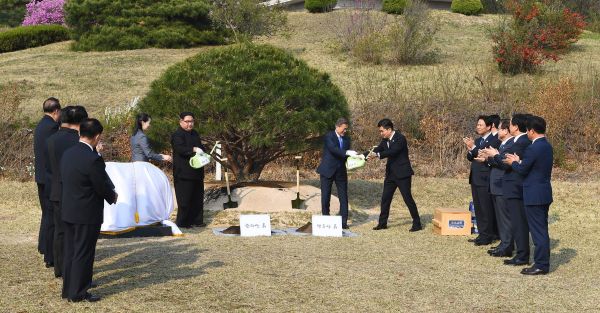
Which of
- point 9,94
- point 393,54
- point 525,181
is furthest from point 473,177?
point 393,54

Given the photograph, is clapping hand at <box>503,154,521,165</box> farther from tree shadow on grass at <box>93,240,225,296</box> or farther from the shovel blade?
the shovel blade

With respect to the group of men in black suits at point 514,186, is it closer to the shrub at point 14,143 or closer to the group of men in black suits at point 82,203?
the group of men in black suits at point 82,203

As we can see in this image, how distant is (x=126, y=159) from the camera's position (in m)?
18.5

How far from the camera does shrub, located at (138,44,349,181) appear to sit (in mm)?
13578

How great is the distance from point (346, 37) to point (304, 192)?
2049 centimetres

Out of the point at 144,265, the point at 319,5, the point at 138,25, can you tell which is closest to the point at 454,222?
the point at 144,265

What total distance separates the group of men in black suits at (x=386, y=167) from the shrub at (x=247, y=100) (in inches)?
44.9

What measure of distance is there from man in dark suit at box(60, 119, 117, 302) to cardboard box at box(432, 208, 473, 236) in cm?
603

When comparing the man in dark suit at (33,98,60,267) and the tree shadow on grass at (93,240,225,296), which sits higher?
the man in dark suit at (33,98,60,267)

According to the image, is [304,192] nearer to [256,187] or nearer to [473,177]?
[256,187]

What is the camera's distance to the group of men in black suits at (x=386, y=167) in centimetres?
1252

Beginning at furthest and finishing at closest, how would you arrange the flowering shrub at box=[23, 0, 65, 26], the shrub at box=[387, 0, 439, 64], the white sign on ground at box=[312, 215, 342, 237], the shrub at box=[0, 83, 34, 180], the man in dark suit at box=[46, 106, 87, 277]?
the flowering shrub at box=[23, 0, 65, 26] → the shrub at box=[387, 0, 439, 64] → the shrub at box=[0, 83, 34, 180] → the white sign on ground at box=[312, 215, 342, 237] → the man in dark suit at box=[46, 106, 87, 277]

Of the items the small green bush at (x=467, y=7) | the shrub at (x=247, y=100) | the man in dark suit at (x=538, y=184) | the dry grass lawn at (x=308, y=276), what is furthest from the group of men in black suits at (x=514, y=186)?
the small green bush at (x=467, y=7)

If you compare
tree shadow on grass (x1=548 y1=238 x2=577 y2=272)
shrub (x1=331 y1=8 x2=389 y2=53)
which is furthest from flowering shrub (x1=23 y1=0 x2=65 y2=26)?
tree shadow on grass (x1=548 y1=238 x2=577 y2=272)
